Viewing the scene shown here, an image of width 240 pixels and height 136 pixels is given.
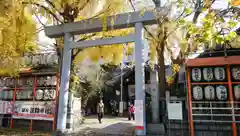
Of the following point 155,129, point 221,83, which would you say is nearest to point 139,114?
point 155,129

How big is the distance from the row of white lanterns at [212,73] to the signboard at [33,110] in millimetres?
7017

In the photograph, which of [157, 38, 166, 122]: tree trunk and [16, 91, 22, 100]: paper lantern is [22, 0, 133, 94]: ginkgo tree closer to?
[157, 38, 166, 122]: tree trunk

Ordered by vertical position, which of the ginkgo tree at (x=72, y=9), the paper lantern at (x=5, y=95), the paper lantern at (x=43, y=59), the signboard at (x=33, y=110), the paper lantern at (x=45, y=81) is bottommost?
the signboard at (x=33, y=110)

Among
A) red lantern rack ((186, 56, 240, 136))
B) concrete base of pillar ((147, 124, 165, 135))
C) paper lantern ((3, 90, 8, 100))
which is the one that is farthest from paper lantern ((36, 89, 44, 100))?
red lantern rack ((186, 56, 240, 136))

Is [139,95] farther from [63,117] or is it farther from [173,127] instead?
[63,117]

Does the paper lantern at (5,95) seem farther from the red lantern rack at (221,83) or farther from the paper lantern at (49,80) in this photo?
the red lantern rack at (221,83)

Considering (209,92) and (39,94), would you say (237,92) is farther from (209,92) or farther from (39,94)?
(39,94)

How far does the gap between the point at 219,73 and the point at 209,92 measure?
0.88m

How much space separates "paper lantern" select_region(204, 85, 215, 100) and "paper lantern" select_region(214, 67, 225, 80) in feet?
1.63

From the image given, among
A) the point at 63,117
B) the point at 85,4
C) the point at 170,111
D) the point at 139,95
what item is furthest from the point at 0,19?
the point at 170,111

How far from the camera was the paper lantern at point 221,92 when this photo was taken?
773 cm

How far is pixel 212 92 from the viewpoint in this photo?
7926 mm

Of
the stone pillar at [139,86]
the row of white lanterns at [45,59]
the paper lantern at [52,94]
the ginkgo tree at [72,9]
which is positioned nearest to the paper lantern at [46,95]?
the paper lantern at [52,94]

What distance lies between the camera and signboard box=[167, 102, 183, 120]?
7.95 m
